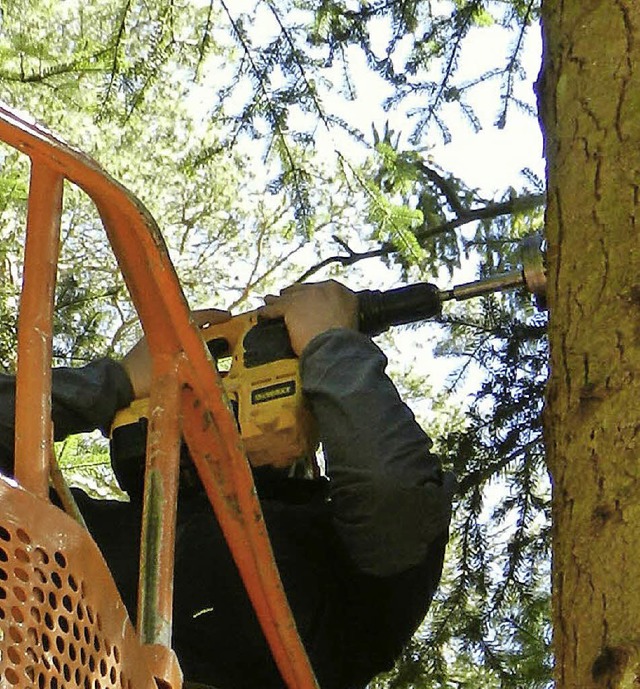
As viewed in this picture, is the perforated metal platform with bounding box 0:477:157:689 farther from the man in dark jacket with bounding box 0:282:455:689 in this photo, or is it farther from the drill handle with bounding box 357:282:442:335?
the drill handle with bounding box 357:282:442:335

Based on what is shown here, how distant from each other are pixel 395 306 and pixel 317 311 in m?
0.21

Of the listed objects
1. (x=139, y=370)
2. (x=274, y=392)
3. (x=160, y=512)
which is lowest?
(x=160, y=512)

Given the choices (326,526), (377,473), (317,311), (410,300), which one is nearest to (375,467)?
(377,473)

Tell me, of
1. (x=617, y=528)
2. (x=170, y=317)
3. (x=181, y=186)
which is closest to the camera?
(x=617, y=528)

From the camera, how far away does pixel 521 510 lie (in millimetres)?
3734

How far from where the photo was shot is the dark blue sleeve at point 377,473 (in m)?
2.23

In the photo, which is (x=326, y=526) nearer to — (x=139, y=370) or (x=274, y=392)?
(x=274, y=392)

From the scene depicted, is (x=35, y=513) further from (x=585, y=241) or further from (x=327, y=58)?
(x=327, y=58)

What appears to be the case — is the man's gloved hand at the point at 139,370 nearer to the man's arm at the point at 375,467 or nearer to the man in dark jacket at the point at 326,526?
the man in dark jacket at the point at 326,526

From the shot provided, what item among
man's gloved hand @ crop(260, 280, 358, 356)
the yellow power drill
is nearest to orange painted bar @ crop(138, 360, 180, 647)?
the yellow power drill

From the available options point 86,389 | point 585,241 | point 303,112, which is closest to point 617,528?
point 585,241

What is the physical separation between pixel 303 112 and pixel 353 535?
2.41 metres

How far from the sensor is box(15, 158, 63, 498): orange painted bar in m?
1.38

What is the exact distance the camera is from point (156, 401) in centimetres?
173
